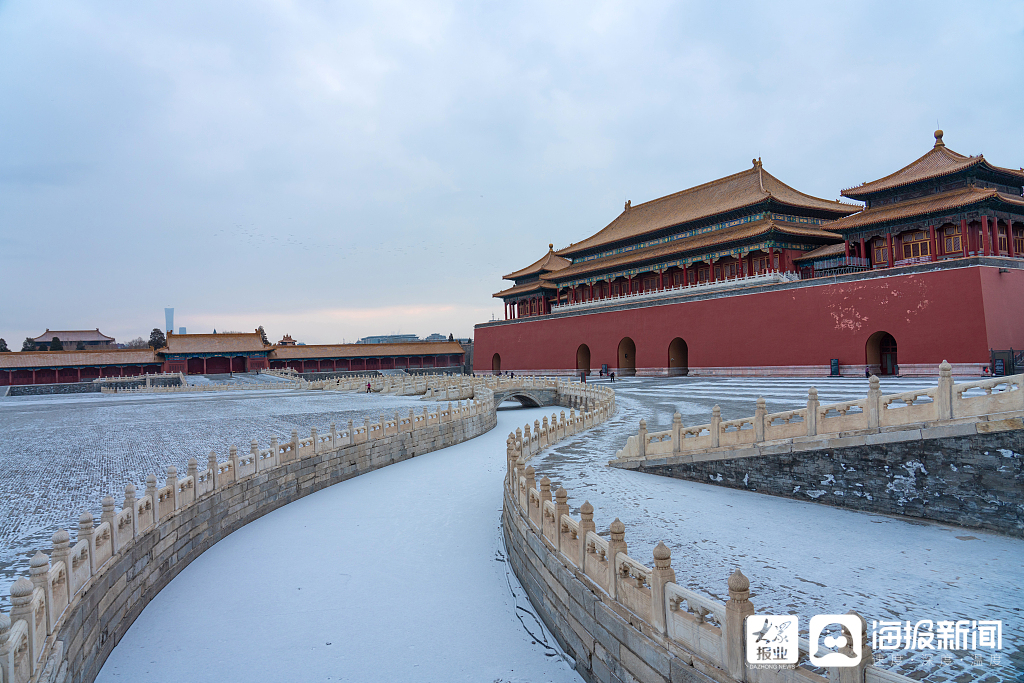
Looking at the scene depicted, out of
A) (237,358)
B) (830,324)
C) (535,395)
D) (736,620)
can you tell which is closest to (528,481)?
(736,620)

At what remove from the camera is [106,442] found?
46.6 feet

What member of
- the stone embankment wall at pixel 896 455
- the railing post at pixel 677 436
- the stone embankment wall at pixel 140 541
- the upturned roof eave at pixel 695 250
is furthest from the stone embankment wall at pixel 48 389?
the stone embankment wall at pixel 896 455

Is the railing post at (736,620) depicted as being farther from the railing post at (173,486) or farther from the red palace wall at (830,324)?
the red palace wall at (830,324)

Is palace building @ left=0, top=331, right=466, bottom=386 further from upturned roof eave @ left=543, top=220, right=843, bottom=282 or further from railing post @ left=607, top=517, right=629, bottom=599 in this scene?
railing post @ left=607, top=517, right=629, bottom=599

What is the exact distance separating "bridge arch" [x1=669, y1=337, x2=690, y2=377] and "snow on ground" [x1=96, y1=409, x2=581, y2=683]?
63.5 ft

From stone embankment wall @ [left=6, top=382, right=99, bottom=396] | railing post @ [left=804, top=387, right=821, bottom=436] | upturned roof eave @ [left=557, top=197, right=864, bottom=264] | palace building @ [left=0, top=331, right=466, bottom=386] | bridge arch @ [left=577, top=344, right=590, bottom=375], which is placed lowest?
railing post @ [left=804, top=387, right=821, bottom=436]

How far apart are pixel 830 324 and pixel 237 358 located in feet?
148

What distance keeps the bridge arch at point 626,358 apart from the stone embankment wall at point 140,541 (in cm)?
1762

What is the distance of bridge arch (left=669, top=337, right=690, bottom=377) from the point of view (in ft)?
96.1

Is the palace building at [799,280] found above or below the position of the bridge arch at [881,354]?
above

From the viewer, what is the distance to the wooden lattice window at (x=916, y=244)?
69.1ft

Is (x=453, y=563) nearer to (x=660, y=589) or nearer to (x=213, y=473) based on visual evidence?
(x=213, y=473)

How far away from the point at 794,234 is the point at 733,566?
2273 centimetres

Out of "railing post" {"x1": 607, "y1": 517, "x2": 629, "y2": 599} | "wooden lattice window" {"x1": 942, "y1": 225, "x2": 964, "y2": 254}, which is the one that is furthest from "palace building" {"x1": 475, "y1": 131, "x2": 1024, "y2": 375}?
"railing post" {"x1": 607, "y1": 517, "x2": 629, "y2": 599}
